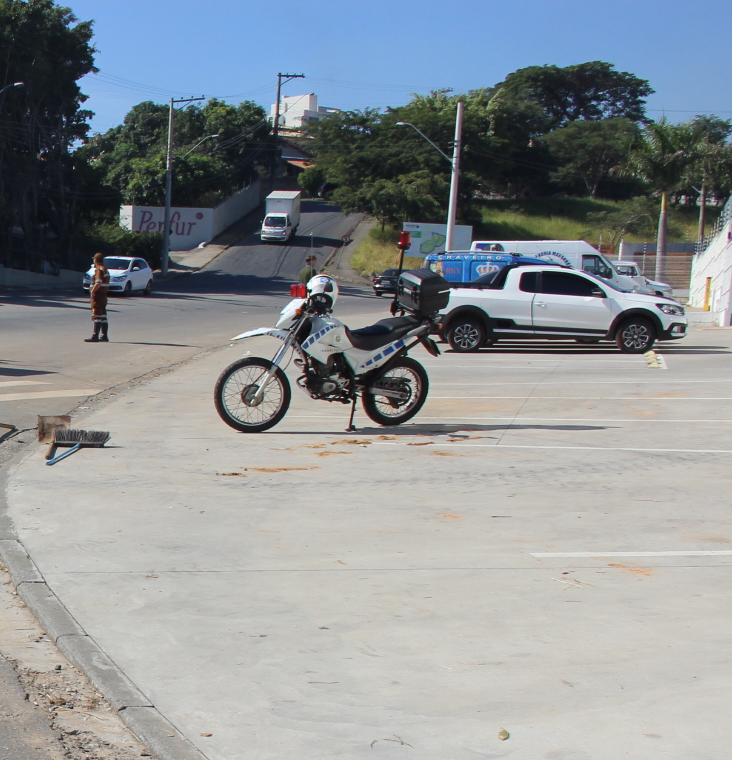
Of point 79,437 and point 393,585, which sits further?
point 79,437

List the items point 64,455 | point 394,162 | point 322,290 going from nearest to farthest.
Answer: point 64,455 < point 322,290 < point 394,162

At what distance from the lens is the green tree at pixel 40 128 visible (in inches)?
1799

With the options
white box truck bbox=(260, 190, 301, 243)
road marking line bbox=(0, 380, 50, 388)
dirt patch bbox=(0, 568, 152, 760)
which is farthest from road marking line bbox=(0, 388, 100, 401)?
white box truck bbox=(260, 190, 301, 243)

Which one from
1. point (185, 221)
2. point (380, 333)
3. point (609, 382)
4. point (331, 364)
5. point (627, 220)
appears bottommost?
point (609, 382)

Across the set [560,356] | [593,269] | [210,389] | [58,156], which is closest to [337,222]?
[58,156]

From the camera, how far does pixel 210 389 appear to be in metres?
13.4

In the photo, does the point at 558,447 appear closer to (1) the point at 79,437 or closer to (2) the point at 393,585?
(2) the point at 393,585

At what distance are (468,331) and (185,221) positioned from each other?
168 feet

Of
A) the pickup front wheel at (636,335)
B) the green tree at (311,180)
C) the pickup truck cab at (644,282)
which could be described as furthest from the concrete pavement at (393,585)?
the green tree at (311,180)

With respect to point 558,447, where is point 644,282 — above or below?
above

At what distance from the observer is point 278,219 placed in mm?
66500

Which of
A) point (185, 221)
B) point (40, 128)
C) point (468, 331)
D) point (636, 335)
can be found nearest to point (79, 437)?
point (468, 331)

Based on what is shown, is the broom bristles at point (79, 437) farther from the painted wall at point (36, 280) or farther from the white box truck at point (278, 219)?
the white box truck at point (278, 219)

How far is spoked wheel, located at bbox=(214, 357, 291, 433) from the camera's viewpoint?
32.1 ft
